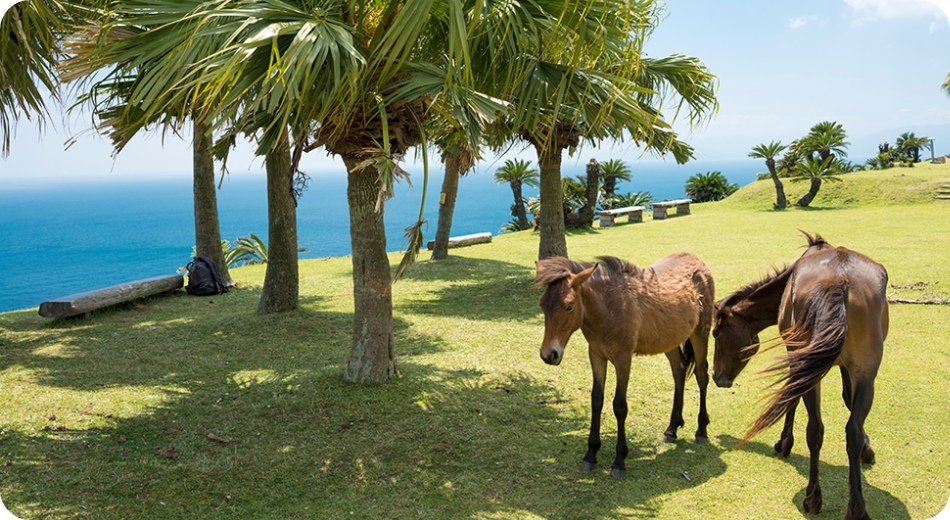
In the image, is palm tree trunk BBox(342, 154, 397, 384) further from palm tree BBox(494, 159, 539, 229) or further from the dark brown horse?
palm tree BBox(494, 159, 539, 229)

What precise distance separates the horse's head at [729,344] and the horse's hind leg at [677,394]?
25.0 inches

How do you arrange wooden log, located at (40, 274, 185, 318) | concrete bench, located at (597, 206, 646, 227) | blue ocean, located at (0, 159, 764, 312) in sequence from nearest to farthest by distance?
wooden log, located at (40, 274, 185, 318)
concrete bench, located at (597, 206, 646, 227)
blue ocean, located at (0, 159, 764, 312)

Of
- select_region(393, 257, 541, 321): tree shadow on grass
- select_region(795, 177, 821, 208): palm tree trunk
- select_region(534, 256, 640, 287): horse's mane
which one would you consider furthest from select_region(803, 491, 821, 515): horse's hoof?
select_region(795, 177, 821, 208): palm tree trunk

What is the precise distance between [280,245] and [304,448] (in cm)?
590

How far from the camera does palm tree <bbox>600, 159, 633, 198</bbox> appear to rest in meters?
30.3

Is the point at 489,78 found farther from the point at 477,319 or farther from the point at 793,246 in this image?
the point at 793,246

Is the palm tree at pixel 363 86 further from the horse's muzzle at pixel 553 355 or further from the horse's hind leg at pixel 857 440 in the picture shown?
the horse's hind leg at pixel 857 440

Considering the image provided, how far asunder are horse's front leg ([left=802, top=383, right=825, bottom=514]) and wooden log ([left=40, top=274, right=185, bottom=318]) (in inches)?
419

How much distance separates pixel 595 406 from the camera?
5.14 metres

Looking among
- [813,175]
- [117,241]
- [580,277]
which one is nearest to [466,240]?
[813,175]

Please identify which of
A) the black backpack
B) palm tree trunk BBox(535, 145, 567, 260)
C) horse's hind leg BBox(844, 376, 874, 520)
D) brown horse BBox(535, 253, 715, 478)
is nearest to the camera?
horse's hind leg BBox(844, 376, 874, 520)

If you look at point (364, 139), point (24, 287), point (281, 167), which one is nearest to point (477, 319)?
point (281, 167)

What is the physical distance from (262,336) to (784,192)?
2311cm

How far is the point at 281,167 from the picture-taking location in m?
10.8
